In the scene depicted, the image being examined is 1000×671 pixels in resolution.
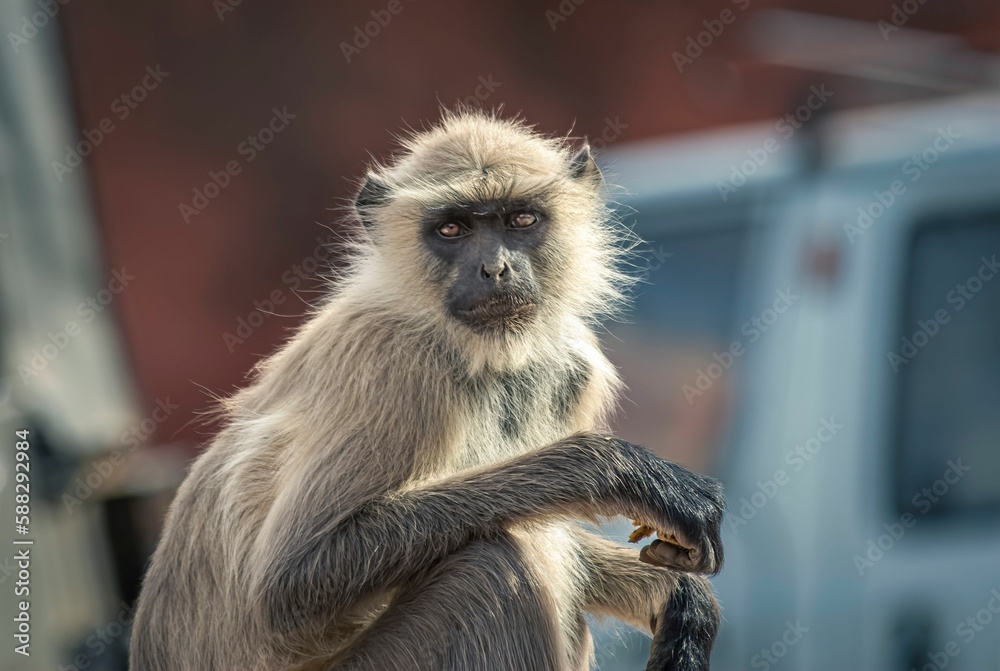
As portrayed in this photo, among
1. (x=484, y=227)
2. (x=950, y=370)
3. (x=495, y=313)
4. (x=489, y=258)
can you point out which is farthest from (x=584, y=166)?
(x=950, y=370)

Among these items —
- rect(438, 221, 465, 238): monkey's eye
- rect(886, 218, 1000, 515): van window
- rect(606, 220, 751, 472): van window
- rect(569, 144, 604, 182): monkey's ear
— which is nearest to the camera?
rect(438, 221, 465, 238): monkey's eye

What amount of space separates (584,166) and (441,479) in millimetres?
1359

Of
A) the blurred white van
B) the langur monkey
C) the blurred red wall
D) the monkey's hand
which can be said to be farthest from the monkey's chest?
the blurred red wall

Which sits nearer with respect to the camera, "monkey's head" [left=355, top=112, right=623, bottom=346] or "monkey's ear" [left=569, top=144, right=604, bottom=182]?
"monkey's head" [left=355, top=112, right=623, bottom=346]

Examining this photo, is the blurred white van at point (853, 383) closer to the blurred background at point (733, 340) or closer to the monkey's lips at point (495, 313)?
the blurred background at point (733, 340)

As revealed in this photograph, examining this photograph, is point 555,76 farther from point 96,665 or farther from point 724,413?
point 96,665

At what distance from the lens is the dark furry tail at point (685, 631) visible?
3646mm

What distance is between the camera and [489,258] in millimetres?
3721

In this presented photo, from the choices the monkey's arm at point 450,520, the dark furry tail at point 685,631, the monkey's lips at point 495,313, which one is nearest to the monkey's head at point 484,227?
the monkey's lips at point 495,313

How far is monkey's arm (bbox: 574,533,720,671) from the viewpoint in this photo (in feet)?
12.0

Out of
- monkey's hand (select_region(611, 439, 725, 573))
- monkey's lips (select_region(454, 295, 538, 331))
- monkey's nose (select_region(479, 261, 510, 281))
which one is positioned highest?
monkey's nose (select_region(479, 261, 510, 281))

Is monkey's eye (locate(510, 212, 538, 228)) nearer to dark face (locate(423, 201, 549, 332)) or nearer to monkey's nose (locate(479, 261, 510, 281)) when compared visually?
dark face (locate(423, 201, 549, 332))

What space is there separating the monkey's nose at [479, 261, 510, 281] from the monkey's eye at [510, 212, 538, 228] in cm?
24

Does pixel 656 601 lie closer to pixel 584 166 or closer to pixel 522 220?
pixel 522 220
